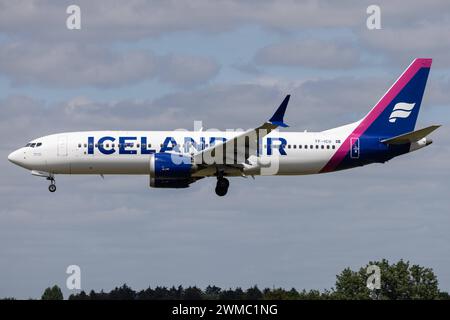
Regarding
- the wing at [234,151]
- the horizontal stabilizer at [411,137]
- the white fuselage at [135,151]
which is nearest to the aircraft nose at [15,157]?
the white fuselage at [135,151]

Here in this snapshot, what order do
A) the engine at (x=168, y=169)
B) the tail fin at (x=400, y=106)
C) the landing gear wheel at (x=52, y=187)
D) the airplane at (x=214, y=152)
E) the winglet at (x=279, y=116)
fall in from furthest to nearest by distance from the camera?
the tail fin at (x=400, y=106), the landing gear wheel at (x=52, y=187), the airplane at (x=214, y=152), the engine at (x=168, y=169), the winglet at (x=279, y=116)

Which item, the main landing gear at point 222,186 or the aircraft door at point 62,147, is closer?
the aircraft door at point 62,147

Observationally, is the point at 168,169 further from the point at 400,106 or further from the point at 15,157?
the point at 400,106

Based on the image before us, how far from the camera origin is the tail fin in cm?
7950

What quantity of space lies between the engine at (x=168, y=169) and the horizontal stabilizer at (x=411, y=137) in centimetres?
1510

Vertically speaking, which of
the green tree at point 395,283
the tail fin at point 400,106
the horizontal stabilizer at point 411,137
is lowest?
the green tree at point 395,283

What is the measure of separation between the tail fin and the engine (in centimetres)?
1419

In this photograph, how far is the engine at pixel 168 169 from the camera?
7031 cm

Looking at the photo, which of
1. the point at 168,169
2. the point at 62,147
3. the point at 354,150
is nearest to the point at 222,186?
the point at 168,169

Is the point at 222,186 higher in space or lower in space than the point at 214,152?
lower

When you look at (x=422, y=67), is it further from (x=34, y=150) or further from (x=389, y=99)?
(x=34, y=150)

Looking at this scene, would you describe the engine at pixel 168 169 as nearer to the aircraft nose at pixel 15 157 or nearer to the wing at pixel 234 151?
the wing at pixel 234 151

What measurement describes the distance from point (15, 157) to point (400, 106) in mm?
29157

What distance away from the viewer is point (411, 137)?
7500cm
